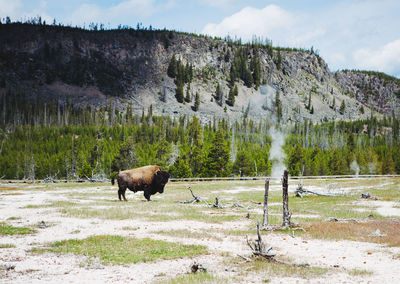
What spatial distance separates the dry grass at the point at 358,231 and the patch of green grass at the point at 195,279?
286 inches

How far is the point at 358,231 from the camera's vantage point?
15836 mm

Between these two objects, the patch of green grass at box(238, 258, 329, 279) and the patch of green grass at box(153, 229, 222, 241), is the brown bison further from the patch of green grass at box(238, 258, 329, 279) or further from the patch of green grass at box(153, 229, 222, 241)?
the patch of green grass at box(238, 258, 329, 279)

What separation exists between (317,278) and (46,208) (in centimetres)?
1978

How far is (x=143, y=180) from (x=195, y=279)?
1943 cm

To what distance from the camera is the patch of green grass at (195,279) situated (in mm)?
8797

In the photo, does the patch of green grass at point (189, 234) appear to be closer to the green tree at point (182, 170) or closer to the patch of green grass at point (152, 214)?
the patch of green grass at point (152, 214)

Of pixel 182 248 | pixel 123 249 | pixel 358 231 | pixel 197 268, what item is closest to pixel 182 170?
pixel 358 231

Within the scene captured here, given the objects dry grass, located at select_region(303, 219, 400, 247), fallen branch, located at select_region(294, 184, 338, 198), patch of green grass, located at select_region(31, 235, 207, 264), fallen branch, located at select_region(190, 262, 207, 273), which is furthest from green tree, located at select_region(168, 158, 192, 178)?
fallen branch, located at select_region(190, 262, 207, 273)

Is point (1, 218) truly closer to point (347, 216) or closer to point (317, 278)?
point (317, 278)

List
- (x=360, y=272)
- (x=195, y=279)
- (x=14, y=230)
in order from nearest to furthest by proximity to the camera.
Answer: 1. (x=195, y=279)
2. (x=360, y=272)
3. (x=14, y=230)

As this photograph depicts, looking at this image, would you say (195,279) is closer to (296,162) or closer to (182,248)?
(182,248)

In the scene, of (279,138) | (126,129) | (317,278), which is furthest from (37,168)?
(279,138)

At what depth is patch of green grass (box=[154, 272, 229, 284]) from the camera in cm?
880

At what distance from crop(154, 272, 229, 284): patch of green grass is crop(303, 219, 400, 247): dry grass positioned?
727 centimetres
